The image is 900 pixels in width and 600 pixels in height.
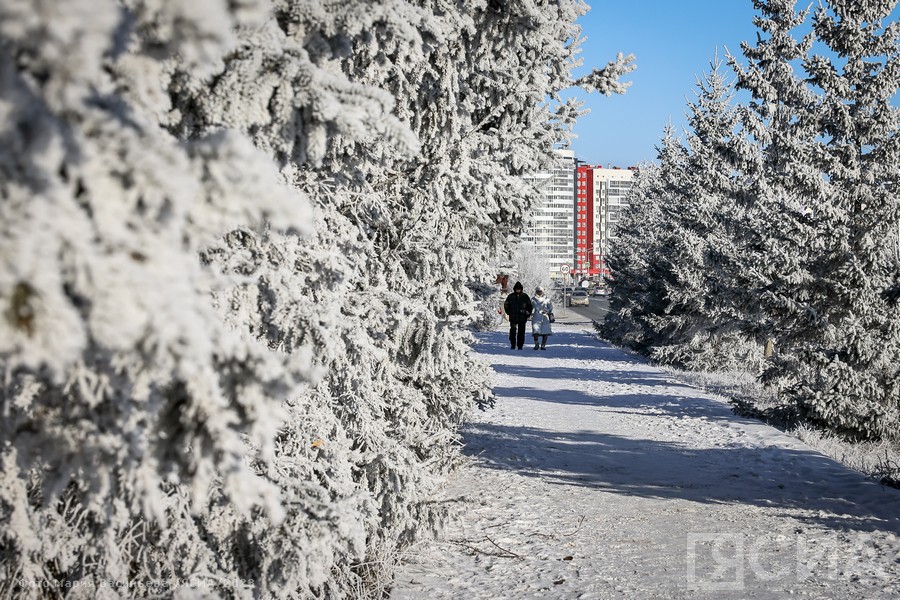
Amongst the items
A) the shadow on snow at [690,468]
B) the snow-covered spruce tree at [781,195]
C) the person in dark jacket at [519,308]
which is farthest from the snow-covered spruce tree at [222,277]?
the person in dark jacket at [519,308]

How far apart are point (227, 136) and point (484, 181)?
4.29 m

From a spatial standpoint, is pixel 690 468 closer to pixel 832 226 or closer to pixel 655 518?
pixel 655 518

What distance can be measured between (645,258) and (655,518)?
51.8 feet

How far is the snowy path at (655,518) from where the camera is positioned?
478cm

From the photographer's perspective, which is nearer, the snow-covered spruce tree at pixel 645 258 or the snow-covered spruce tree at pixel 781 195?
the snow-covered spruce tree at pixel 781 195

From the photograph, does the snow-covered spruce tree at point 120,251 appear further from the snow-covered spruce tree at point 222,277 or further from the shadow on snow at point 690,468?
the shadow on snow at point 690,468

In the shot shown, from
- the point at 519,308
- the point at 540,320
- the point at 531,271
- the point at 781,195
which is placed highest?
the point at 781,195

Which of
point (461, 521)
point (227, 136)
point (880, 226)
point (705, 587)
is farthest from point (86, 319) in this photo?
point (880, 226)

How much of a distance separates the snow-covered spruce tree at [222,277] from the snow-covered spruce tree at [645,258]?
46.4 ft

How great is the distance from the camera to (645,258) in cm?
2112

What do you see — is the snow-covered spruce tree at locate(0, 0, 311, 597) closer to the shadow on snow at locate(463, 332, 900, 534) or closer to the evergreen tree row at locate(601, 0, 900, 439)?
the shadow on snow at locate(463, 332, 900, 534)

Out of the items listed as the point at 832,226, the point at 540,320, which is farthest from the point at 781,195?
the point at 540,320

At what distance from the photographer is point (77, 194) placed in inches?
62.1

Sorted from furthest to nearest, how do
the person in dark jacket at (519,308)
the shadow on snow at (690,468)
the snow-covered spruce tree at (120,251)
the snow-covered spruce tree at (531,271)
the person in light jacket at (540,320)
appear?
the snow-covered spruce tree at (531,271)
the person in light jacket at (540,320)
the person in dark jacket at (519,308)
the shadow on snow at (690,468)
the snow-covered spruce tree at (120,251)
